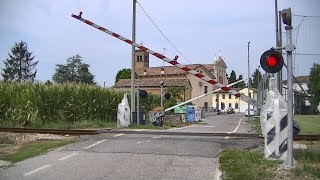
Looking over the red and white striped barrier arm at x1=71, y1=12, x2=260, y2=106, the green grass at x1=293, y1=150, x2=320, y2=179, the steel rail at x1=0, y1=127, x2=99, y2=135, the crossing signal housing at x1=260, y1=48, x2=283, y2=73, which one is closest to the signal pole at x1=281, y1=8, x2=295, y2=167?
the crossing signal housing at x1=260, y1=48, x2=283, y2=73

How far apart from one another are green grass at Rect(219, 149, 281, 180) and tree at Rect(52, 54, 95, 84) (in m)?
73.8

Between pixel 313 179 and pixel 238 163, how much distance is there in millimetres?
2074

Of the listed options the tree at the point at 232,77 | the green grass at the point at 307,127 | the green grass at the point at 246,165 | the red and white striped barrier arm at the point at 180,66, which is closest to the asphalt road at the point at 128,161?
the green grass at the point at 246,165

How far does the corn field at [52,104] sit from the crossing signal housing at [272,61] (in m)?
16.7

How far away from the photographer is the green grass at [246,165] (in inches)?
297

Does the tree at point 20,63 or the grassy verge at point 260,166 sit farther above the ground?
the tree at point 20,63

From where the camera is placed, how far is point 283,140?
873cm

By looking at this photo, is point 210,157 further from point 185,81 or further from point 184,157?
point 185,81

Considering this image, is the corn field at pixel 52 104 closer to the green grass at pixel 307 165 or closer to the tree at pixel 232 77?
the green grass at pixel 307 165

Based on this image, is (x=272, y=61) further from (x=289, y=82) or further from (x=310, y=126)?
(x=310, y=126)

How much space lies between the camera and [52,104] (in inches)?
944

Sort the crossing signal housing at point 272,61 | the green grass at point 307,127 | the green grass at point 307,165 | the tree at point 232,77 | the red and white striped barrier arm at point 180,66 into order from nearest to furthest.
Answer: the green grass at point 307,165 → the crossing signal housing at point 272,61 → the red and white striped barrier arm at point 180,66 → the green grass at point 307,127 → the tree at point 232,77

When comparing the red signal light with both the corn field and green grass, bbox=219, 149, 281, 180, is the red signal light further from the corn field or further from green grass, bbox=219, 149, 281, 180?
the corn field

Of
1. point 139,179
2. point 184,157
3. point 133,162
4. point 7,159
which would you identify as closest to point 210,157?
point 184,157
